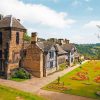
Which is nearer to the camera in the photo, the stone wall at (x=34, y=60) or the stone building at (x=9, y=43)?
the stone building at (x=9, y=43)

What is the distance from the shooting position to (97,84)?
40438 mm

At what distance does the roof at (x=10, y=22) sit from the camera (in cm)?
4383

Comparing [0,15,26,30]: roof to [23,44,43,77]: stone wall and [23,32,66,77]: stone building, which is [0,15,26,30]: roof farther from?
[23,44,43,77]: stone wall

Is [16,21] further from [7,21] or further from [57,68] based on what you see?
[57,68]

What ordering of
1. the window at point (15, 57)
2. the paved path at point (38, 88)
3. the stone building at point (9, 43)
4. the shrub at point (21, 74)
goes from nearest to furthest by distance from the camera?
the paved path at point (38, 88) < the stone building at point (9, 43) < the shrub at point (21, 74) < the window at point (15, 57)

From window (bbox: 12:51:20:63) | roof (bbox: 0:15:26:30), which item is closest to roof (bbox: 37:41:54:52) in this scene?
window (bbox: 12:51:20:63)

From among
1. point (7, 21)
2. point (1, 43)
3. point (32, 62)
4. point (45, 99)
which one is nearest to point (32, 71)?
point (32, 62)

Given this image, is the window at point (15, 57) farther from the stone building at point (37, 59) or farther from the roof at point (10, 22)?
the roof at point (10, 22)

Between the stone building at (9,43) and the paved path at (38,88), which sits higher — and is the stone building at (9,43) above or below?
above

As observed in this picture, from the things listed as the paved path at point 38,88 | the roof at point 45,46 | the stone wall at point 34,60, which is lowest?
the paved path at point 38,88

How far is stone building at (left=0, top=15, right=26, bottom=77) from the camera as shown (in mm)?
42844

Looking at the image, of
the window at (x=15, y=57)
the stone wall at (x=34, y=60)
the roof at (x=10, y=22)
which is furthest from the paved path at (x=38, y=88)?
the roof at (x=10, y=22)

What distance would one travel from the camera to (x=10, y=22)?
44.1 metres

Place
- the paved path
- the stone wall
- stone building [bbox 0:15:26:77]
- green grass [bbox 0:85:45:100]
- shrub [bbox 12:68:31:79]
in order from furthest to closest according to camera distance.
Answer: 1. the stone wall
2. shrub [bbox 12:68:31:79]
3. stone building [bbox 0:15:26:77]
4. the paved path
5. green grass [bbox 0:85:45:100]
